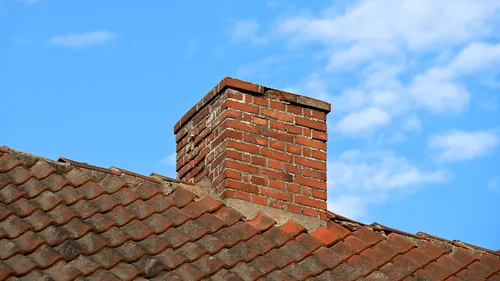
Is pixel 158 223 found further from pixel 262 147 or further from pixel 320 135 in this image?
pixel 320 135

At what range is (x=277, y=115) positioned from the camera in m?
7.95

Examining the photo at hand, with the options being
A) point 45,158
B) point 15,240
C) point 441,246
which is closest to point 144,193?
point 45,158

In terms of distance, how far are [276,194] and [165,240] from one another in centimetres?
148

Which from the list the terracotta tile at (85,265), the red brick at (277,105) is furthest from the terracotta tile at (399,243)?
the terracotta tile at (85,265)

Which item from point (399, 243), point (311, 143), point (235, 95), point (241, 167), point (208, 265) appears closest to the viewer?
point (208, 265)

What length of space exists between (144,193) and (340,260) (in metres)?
1.60

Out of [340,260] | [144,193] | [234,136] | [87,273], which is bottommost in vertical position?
[87,273]

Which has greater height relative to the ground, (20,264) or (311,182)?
(311,182)

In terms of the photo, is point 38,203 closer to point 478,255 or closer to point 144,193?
point 144,193

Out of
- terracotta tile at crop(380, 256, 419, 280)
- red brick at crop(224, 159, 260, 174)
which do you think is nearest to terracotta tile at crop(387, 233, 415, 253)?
terracotta tile at crop(380, 256, 419, 280)

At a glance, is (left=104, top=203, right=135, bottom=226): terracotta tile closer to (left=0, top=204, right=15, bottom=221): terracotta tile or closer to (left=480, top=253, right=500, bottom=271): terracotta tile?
(left=0, top=204, right=15, bottom=221): terracotta tile

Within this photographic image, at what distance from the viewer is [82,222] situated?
248 inches

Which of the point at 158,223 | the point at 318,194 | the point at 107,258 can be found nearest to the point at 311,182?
the point at 318,194

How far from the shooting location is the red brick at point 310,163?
7.90 m
